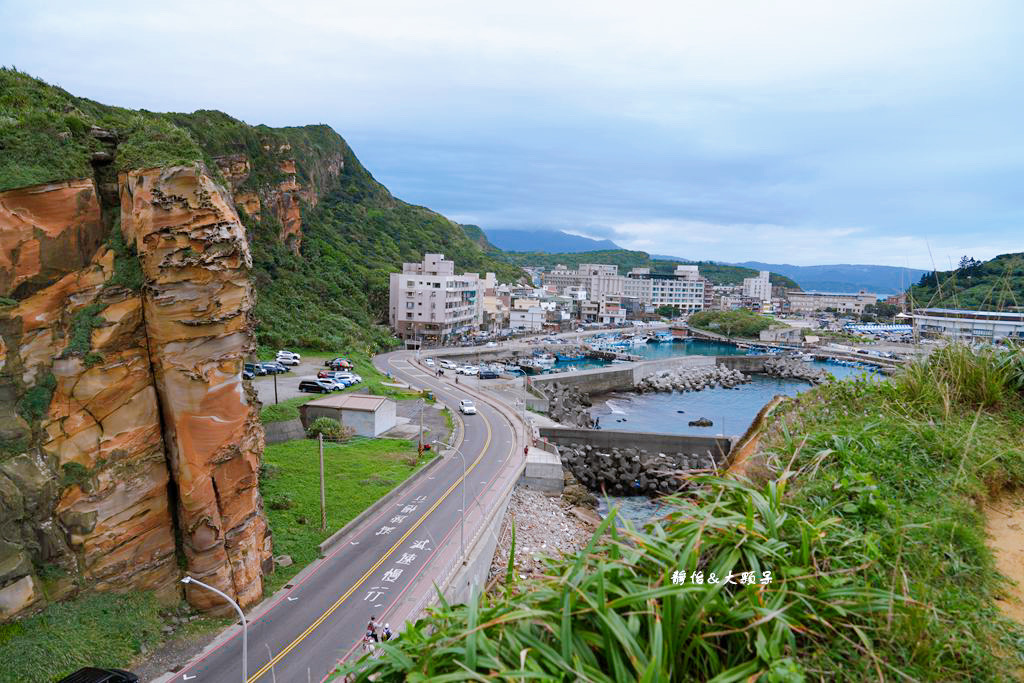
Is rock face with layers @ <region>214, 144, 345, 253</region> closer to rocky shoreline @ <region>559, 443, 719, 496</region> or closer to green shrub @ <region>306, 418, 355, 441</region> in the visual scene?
green shrub @ <region>306, 418, 355, 441</region>

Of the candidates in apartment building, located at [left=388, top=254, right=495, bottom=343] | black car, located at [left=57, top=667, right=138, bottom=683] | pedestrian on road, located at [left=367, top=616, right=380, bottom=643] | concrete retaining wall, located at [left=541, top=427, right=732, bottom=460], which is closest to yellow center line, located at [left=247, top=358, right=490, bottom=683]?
pedestrian on road, located at [left=367, top=616, right=380, bottom=643]

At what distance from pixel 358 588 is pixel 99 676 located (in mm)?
6002

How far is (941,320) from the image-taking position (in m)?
6.82

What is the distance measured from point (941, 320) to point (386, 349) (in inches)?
2254

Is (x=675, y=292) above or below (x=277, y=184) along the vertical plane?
below

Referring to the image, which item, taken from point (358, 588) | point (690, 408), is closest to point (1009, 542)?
point (358, 588)

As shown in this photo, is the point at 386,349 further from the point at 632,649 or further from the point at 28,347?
the point at 632,649

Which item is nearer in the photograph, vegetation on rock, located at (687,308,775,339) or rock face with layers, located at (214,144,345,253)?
rock face with layers, located at (214,144,345,253)

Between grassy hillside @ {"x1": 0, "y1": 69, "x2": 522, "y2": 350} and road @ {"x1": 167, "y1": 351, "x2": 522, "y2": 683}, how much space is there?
9949 millimetres

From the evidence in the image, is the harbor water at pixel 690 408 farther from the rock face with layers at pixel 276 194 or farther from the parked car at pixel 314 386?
the rock face with layers at pixel 276 194

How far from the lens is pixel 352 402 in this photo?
28984mm

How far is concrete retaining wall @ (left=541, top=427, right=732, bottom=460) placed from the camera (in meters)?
33.5

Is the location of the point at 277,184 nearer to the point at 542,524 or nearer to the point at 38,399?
the point at 542,524

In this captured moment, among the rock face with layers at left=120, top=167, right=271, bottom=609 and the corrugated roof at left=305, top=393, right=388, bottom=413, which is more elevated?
the rock face with layers at left=120, top=167, right=271, bottom=609
